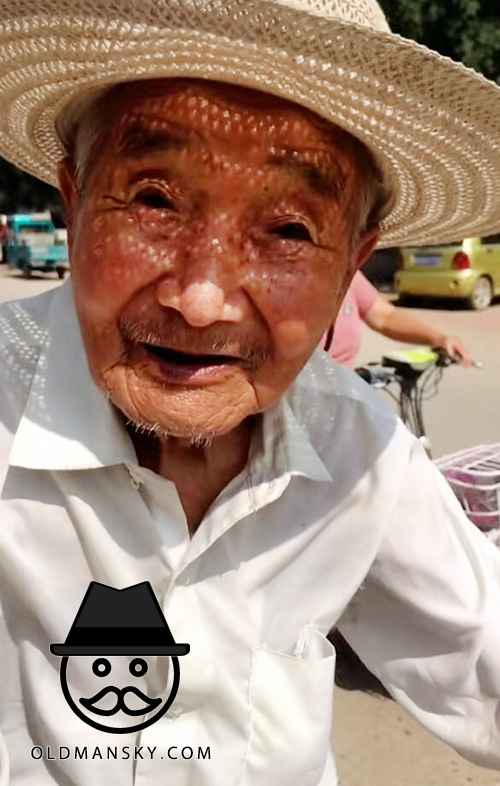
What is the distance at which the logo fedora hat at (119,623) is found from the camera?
3.63ft

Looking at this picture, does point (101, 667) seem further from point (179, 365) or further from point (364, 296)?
point (364, 296)

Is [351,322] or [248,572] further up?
[248,572]

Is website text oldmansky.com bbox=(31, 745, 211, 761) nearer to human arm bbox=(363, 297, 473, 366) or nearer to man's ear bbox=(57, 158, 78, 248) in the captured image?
man's ear bbox=(57, 158, 78, 248)

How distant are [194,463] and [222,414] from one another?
6.7 inches

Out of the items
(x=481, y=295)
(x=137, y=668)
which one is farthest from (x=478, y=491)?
(x=481, y=295)

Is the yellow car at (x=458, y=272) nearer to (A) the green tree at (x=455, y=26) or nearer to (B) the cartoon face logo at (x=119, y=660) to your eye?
(A) the green tree at (x=455, y=26)

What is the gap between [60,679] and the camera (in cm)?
111

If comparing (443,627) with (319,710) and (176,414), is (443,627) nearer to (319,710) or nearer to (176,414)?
(319,710)

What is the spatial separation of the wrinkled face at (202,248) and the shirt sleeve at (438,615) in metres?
0.34

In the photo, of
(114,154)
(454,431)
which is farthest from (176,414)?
(454,431)

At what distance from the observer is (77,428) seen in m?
1.13

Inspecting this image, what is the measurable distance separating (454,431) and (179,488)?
452 cm

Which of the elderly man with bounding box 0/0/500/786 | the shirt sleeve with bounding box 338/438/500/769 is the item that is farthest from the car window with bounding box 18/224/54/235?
the shirt sleeve with bounding box 338/438/500/769

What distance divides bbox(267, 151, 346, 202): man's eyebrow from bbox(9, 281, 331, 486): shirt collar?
1.08ft
